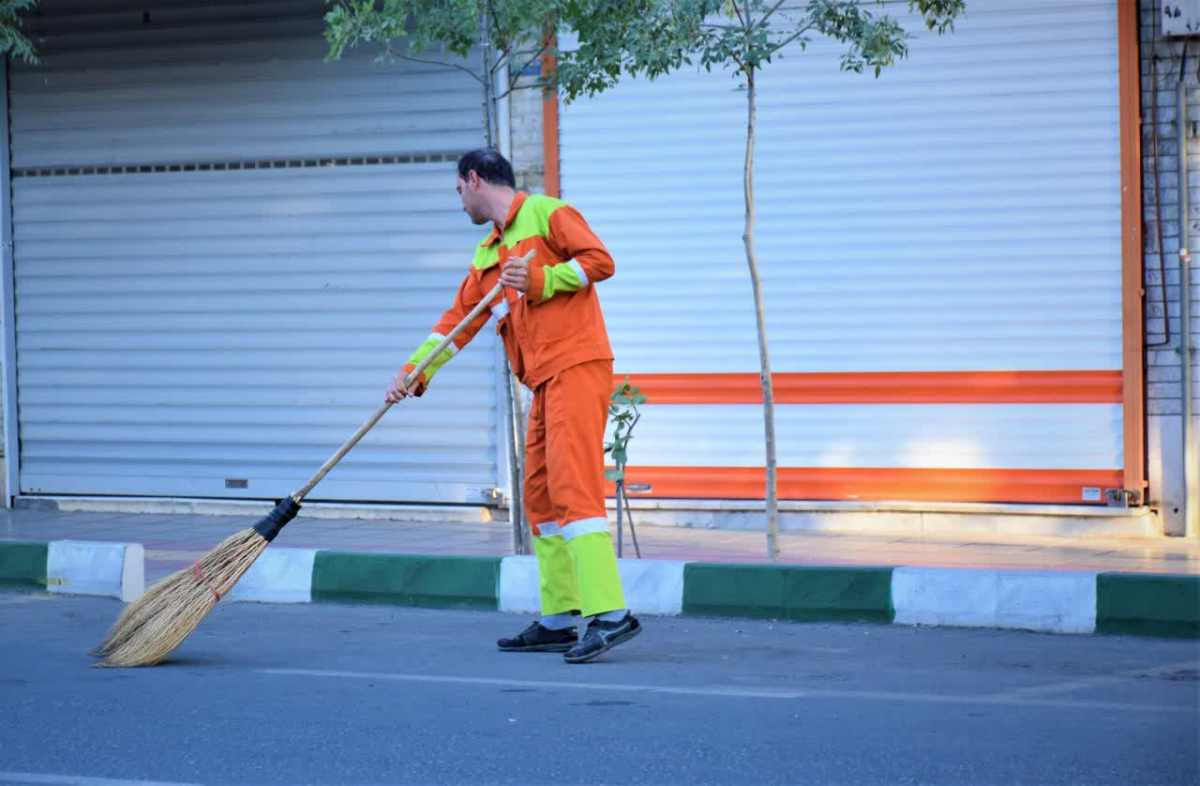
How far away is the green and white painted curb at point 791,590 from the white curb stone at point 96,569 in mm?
500

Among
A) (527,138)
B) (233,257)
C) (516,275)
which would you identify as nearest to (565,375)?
(516,275)

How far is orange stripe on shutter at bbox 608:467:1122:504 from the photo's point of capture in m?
10.4

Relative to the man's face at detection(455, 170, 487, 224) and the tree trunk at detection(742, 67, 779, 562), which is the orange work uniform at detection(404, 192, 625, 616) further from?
the tree trunk at detection(742, 67, 779, 562)

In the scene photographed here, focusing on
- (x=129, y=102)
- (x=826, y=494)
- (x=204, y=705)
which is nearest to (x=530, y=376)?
(x=204, y=705)

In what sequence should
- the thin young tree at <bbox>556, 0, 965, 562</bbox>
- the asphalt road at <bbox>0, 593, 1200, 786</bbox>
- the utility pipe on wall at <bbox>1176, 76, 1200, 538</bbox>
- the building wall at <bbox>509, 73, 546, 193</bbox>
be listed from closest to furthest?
1. the asphalt road at <bbox>0, 593, 1200, 786</bbox>
2. the thin young tree at <bbox>556, 0, 965, 562</bbox>
3. the utility pipe on wall at <bbox>1176, 76, 1200, 538</bbox>
4. the building wall at <bbox>509, 73, 546, 193</bbox>

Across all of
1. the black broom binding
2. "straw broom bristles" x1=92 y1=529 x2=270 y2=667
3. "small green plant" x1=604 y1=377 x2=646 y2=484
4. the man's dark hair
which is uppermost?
the man's dark hair

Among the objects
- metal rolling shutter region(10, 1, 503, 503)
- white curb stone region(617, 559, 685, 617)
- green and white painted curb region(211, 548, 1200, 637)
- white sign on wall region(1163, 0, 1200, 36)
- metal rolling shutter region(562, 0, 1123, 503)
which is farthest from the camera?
metal rolling shutter region(10, 1, 503, 503)

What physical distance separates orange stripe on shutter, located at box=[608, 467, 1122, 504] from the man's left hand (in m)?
4.93

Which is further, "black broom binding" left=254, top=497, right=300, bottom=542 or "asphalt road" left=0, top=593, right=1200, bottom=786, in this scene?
"black broom binding" left=254, top=497, right=300, bottom=542

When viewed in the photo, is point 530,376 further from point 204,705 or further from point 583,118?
point 583,118

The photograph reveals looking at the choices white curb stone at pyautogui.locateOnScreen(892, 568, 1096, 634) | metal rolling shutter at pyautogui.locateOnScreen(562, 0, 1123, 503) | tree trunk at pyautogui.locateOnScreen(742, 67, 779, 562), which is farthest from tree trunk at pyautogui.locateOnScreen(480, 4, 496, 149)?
white curb stone at pyautogui.locateOnScreen(892, 568, 1096, 634)

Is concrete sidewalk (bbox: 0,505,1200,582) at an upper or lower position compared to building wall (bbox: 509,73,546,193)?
lower

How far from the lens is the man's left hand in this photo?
623 cm

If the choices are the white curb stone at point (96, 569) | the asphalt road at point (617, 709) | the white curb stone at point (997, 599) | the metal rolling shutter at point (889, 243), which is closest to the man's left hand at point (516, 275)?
the asphalt road at point (617, 709)
